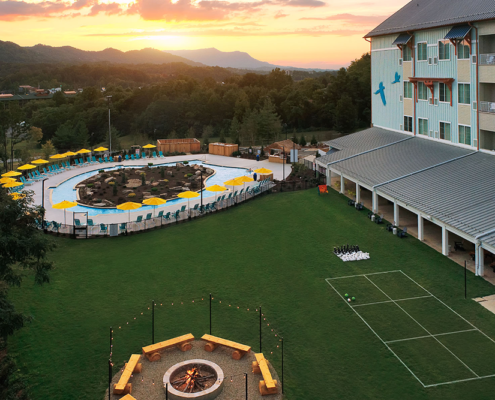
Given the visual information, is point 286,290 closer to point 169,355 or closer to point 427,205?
point 169,355

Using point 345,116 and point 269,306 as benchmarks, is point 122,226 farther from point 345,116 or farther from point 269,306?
point 345,116

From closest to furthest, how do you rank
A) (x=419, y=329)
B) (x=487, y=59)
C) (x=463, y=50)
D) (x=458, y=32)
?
(x=419, y=329), (x=487, y=59), (x=458, y=32), (x=463, y=50)

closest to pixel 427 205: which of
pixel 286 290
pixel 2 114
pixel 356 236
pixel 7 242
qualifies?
pixel 356 236

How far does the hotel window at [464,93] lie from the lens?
2976cm

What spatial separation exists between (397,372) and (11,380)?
10804mm

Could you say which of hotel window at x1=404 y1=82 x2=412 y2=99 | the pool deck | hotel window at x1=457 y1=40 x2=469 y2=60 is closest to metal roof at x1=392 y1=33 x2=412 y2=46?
hotel window at x1=404 y1=82 x2=412 y2=99

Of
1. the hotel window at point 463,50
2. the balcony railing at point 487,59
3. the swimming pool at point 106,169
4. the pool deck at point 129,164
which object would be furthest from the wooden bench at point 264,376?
the hotel window at point 463,50


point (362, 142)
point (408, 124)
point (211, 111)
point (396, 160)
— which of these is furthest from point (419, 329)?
point (211, 111)

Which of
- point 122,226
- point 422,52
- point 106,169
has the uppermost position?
point 422,52

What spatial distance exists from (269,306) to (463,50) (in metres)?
19.8

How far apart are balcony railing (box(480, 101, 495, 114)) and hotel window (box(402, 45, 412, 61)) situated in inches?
358

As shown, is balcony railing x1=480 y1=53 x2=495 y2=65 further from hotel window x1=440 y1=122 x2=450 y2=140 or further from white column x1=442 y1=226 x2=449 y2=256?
white column x1=442 y1=226 x2=449 y2=256

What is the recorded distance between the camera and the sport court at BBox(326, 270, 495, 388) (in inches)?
600

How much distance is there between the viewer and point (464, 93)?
3017 centimetres
